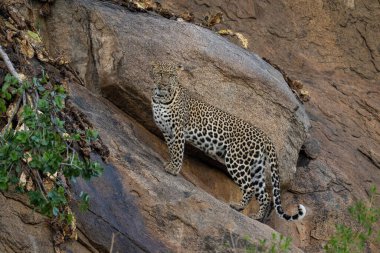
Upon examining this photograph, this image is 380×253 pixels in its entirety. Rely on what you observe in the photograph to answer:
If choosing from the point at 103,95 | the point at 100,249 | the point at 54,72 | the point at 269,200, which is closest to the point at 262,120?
the point at 269,200

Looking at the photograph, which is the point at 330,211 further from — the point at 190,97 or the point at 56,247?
the point at 56,247

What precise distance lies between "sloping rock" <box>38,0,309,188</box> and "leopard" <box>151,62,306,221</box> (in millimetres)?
452

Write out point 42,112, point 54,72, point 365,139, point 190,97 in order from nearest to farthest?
point 42,112 < point 54,72 < point 190,97 < point 365,139

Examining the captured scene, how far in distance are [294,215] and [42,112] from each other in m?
5.39

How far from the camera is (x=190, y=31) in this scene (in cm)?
1672

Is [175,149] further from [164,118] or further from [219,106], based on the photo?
[219,106]

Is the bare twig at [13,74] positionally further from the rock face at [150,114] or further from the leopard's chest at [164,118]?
the leopard's chest at [164,118]

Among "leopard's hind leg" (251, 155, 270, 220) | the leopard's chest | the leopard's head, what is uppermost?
the leopard's head

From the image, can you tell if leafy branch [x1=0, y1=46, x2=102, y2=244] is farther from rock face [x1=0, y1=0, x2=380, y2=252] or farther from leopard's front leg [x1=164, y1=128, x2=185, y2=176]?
leopard's front leg [x1=164, y1=128, x2=185, y2=176]

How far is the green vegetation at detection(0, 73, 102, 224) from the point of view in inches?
421

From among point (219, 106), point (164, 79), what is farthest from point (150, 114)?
point (219, 106)

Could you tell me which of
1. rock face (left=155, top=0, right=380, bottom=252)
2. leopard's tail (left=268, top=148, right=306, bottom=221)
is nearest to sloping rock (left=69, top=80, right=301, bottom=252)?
leopard's tail (left=268, top=148, right=306, bottom=221)

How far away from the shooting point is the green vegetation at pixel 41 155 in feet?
35.1

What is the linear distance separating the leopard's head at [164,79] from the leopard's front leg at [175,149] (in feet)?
1.94
